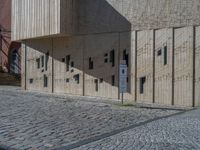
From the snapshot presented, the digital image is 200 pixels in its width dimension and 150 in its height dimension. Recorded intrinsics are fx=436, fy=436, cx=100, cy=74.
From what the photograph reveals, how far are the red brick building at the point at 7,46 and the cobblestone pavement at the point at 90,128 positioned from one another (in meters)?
19.0

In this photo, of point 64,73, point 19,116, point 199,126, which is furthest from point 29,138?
point 64,73

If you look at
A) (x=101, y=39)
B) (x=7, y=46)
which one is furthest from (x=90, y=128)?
(x=7, y=46)

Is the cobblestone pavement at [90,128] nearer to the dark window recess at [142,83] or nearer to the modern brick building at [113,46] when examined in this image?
the modern brick building at [113,46]

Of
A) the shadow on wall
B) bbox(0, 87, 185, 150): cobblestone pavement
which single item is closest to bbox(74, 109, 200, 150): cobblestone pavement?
bbox(0, 87, 185, 150): cobblestone pavement

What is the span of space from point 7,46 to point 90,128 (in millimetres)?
25233

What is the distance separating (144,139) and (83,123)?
2.86 m

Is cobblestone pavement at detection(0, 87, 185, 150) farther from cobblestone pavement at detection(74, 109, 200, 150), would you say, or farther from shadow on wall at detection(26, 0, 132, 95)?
shadow on wall at detection(26, 0, 132, 95)

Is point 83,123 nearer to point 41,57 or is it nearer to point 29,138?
point 29,138

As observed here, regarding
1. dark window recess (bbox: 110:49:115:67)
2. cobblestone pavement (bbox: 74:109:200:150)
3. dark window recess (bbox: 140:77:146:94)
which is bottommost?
cobblestone pavement (bbox: 74:109:200:150)

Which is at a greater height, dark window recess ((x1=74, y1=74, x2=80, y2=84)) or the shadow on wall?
the shadow on wall

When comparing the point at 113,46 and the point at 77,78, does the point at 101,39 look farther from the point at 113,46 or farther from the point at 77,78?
the point at 77,78

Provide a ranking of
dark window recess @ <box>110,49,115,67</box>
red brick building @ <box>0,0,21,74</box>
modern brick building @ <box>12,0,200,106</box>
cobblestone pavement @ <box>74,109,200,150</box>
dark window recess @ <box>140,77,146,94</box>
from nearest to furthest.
Result: cobblestone pavement @ <box>74,109,200,150</box>, modern brick building @ <box>12,0,200,106</box>, dark window recess @ <box>140,77,146,94</box>, dark window recess @ <box>110,49,115,67</box>, red brick building @ <box>0,0,21,74</box>

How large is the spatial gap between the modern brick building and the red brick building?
9.12 m

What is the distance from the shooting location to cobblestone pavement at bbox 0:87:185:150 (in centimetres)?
892
